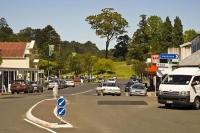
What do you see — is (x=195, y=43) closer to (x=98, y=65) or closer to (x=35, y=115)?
(x=35, y=115)

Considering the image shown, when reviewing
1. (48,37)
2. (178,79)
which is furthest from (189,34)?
(178,79)

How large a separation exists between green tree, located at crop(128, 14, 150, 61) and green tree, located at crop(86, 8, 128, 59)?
27.9 feet

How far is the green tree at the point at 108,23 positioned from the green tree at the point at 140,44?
27.9ft

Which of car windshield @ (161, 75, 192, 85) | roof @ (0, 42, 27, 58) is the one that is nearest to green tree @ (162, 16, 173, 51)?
roof @ (0, 42, 27, 58)

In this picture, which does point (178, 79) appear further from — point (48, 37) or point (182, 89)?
point (48, 37)

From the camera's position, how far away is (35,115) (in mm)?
19453

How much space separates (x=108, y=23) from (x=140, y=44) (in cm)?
1323

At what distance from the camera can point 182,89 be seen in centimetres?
2311

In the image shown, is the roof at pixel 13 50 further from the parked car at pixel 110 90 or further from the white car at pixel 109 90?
the parked car at pixel 110 90

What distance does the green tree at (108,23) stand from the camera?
11000 centimetres

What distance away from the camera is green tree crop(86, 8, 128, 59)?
4331 inches

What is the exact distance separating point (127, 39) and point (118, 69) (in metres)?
27.8

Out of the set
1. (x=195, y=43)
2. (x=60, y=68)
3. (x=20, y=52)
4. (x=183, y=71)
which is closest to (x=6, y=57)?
(x=20, y=52)

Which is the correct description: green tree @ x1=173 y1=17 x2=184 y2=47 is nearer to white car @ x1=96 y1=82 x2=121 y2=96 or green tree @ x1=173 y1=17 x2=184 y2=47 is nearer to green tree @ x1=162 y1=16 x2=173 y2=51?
green tree @ x1=162 y1=16 x2=173 y2=51
